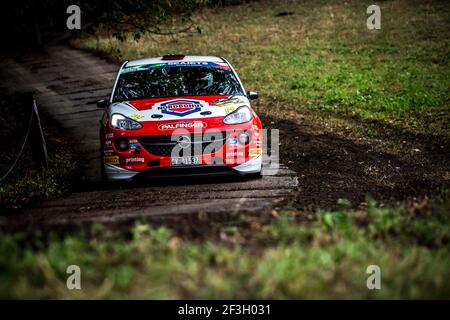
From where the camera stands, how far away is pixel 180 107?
342 inches

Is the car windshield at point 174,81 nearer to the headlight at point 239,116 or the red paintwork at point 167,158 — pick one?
the headlight at point 239,116

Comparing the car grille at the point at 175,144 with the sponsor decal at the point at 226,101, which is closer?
the car grille at the point at 175,144

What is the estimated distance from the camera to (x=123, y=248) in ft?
13.6

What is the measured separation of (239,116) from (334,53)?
17986mm

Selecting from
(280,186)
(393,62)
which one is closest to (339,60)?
(393,62)

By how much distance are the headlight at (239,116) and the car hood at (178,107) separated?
0.22 ft

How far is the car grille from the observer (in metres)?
8.31

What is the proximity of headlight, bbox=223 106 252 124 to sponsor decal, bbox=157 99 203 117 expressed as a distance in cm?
46

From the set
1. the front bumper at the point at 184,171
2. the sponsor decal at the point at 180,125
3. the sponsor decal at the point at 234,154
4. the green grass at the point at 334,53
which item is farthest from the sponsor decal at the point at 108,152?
the green grass at the point at 334,53

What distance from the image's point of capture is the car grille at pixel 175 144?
8312 millimetres

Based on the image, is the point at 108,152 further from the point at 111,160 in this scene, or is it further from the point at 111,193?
the point at 111,193

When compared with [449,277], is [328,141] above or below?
below
